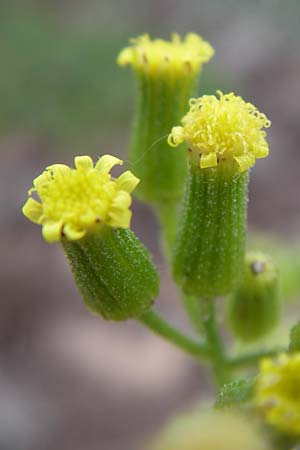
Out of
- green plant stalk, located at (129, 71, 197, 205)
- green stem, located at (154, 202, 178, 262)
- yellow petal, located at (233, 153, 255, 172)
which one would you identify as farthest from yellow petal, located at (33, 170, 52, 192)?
green stem, located at (154, 202, 178, 262)

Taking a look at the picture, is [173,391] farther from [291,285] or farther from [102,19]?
[102,19]

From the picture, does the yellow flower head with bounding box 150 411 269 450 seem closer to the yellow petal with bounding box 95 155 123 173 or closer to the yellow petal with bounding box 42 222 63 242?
the yellow petal with bounding box 42 222 63 242

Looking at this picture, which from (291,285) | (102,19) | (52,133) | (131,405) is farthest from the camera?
(102,19)

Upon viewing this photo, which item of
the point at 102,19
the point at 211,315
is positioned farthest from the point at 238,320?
the point at 102,19

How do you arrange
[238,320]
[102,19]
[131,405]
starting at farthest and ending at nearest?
[102,19] → [131,405] → [238,320]

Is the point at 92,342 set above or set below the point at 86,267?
above
